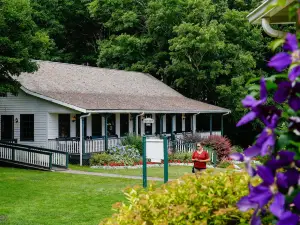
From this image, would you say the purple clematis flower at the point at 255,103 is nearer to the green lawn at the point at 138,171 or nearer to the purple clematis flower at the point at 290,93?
the purple clematis flower at the point at 290,93

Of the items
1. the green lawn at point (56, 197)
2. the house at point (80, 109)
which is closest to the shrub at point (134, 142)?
the house at point (80, 109)

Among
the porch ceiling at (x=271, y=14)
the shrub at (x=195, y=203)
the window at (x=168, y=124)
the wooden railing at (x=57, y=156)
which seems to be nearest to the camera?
the shrub at (x=195, y=203)

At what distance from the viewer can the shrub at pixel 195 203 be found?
4328 millimetres

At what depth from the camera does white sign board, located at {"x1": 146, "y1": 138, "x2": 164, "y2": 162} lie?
1681cm

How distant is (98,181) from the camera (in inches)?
827

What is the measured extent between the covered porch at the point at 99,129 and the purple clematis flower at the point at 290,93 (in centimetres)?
2653

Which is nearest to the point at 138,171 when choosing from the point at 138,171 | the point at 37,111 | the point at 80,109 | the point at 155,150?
the point at 138,171

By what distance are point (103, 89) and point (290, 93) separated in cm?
3426

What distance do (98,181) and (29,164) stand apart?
6.73 m

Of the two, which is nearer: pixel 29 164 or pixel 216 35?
pixel 29 164

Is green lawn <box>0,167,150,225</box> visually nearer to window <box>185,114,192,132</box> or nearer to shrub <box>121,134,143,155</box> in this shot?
shrub <box>121,134,143,155</box>

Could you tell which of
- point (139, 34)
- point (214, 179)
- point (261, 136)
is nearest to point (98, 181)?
point (214, 179)

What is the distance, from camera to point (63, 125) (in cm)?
3072

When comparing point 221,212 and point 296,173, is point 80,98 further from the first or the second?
point 296,173
